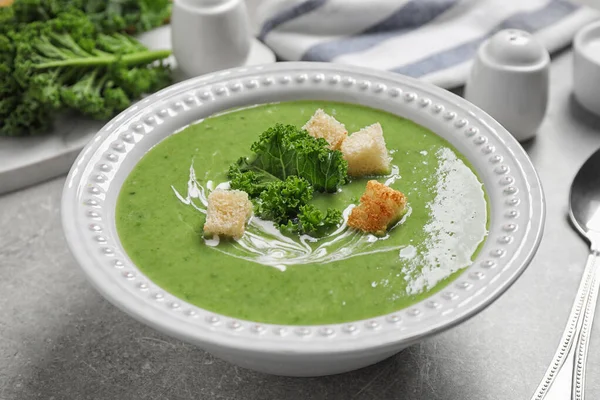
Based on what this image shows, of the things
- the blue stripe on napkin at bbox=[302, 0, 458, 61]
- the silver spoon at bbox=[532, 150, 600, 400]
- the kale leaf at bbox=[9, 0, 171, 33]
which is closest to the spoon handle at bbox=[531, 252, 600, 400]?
the silver spoon at bbox=[532, 150, 600, 400]

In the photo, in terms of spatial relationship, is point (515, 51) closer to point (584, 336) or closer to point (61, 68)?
point (584, 336)

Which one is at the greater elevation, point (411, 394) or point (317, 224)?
point (317, 224)

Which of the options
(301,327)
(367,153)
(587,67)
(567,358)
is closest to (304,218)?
(367,153)

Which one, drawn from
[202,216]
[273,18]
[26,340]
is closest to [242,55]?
[273,18]

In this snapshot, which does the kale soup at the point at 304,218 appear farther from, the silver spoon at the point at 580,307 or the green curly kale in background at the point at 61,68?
the green curly kale in background at the point at 61,68

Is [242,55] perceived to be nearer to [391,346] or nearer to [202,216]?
[202,216]

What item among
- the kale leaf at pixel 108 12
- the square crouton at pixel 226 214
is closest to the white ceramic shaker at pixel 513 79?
the square crouton at pixel 226 214

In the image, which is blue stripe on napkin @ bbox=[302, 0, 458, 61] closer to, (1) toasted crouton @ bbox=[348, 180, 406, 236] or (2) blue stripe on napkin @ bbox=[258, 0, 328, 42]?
(2) blue stripe on napkin @ bbox=[258, 0, 328, 42]
